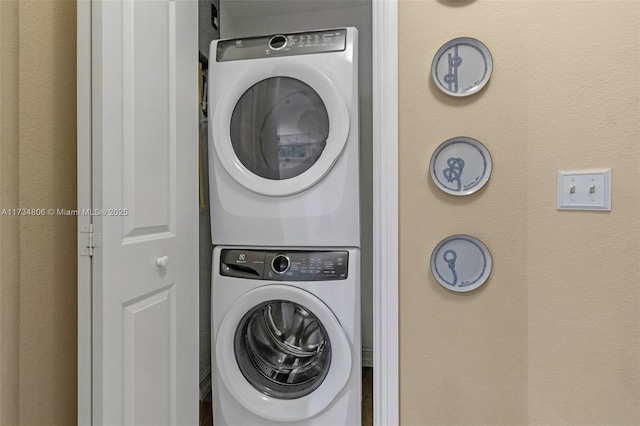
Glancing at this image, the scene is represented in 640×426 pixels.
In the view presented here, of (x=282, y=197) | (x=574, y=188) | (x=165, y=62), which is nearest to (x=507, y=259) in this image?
(x=574, y=188)

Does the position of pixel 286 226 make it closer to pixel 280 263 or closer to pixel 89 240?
pixel 280 263

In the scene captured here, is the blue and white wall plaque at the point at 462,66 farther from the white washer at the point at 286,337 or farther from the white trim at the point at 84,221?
the white trim at the point at 84,221

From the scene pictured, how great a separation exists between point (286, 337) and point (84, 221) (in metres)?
0.91

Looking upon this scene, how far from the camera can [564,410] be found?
1.14 metres

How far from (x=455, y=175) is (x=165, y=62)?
961 millimetres

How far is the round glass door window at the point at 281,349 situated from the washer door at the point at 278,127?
0.48 m

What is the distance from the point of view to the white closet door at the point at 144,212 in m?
0.89

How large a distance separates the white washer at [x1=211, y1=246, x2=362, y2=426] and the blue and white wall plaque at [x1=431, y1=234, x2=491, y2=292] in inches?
11.6

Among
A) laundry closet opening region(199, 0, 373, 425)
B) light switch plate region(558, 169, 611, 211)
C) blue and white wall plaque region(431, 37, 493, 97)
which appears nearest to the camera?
light switch plate region(558, 169, 611, 211)

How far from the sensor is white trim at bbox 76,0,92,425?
2.90ft

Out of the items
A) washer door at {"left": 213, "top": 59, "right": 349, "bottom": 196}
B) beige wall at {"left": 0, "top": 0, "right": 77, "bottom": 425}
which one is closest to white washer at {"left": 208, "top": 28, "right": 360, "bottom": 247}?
washer door at {"left": 213, "top": 59, "right": 349, "bottom": 196}

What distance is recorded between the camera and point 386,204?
4.15 feet

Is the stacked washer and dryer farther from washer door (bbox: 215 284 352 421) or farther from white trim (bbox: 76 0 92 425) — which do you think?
white trim (bbox: 76 0 92 425)

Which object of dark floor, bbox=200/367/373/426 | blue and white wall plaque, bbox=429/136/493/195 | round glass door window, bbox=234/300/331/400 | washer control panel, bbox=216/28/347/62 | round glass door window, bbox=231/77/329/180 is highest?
washer control panel, bbox=216/28/347/62
